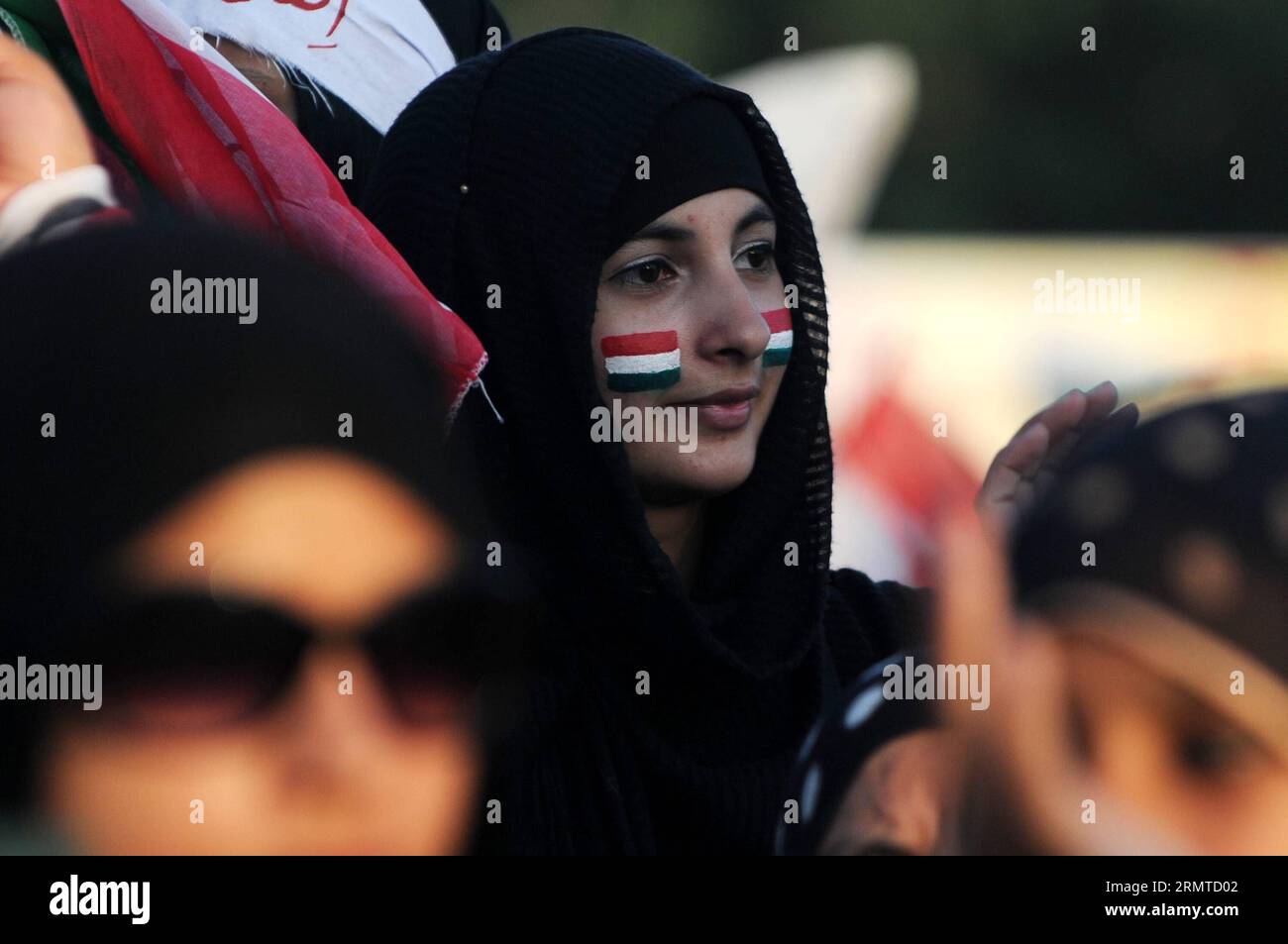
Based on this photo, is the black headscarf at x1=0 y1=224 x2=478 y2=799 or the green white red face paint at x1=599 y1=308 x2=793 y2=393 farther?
the green white red face paint at x1=599 y1=308 x2=793 y2=393

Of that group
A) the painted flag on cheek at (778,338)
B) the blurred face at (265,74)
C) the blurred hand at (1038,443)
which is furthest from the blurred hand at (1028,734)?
the blurred face at (265,74)

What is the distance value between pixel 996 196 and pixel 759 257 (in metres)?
7.66

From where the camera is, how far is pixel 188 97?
197cm

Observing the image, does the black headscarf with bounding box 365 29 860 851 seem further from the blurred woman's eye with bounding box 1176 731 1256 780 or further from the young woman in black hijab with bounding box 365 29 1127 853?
the blurred woman's eye with bounding box 1176 731 1256 780

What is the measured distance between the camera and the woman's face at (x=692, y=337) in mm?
2328

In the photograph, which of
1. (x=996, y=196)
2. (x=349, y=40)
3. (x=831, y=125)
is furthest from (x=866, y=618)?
(x=996, y=196)

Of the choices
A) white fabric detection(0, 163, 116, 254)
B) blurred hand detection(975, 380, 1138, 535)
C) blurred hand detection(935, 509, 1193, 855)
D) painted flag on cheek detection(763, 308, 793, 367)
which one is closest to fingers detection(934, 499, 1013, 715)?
blurred hand detection(935, 509, 1193, 855)

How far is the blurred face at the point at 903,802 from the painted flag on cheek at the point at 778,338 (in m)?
1.25

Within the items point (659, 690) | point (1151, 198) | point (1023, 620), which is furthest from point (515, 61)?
point (1151, 198)

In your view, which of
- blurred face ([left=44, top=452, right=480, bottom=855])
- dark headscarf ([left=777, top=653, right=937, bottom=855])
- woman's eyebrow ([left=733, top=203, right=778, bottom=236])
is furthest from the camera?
woman's eyebrow ([left=733, top=203, right=778, bottom=236])

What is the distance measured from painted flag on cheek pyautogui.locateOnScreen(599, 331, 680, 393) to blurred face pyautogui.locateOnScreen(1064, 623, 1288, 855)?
1409 mm

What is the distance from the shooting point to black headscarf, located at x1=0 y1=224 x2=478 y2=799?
1.02 m

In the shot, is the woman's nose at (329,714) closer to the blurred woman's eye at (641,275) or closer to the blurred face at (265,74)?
the blurred woman's eye at (641,275)

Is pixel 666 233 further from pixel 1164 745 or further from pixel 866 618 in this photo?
pixel 1164 745
